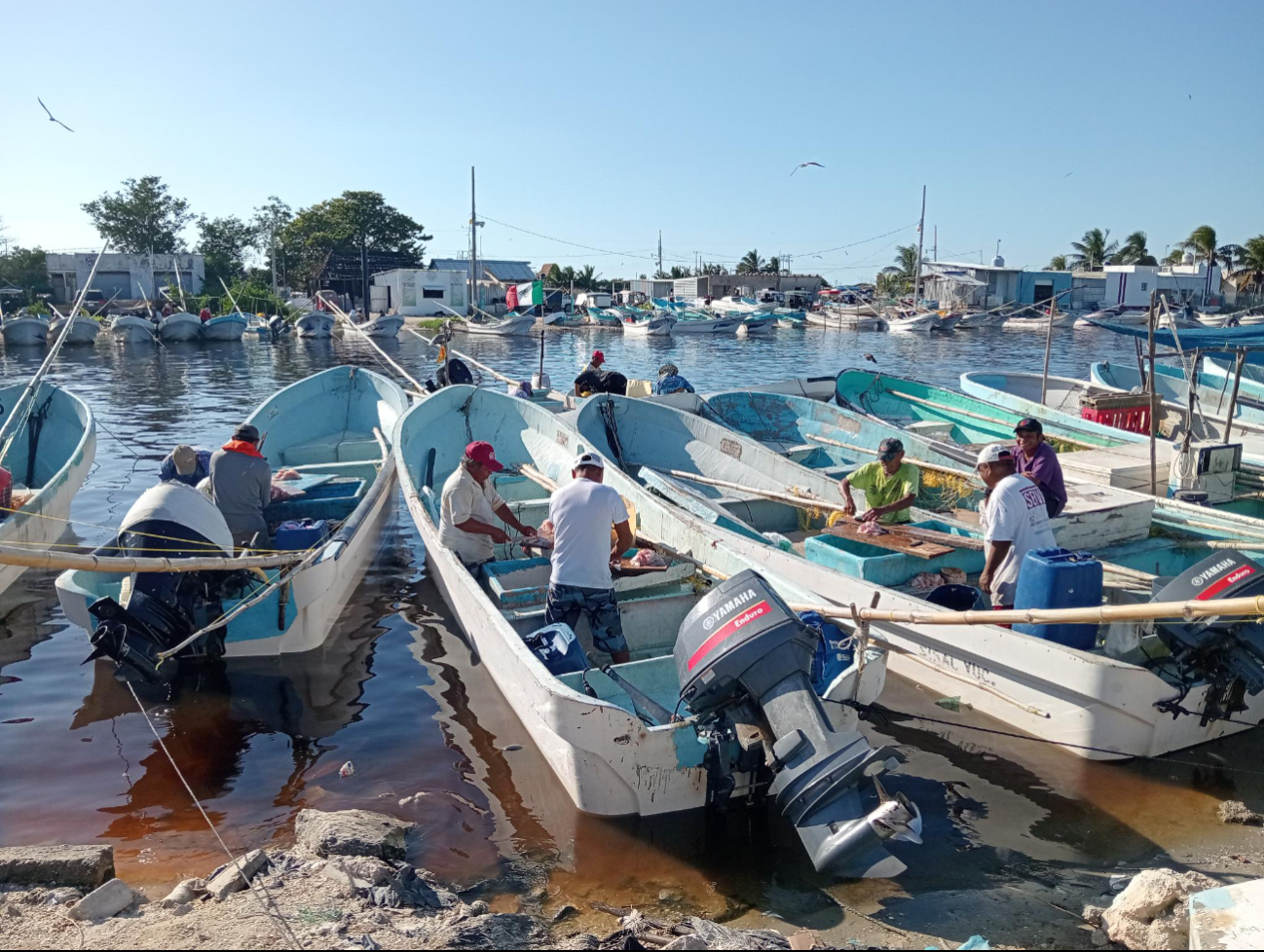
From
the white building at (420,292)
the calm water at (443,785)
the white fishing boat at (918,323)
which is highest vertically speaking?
the white building at (420,292)

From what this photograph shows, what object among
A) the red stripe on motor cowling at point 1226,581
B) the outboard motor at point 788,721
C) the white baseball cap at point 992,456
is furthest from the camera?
the white baseball cap at point 992,456

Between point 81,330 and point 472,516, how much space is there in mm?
42146

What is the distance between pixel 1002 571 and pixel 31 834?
634 centimetres

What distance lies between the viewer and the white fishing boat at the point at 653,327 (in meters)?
51.8

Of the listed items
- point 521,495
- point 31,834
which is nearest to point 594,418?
point 521,495

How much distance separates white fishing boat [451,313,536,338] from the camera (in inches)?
1983

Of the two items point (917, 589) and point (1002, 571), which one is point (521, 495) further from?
point (1002, 571)

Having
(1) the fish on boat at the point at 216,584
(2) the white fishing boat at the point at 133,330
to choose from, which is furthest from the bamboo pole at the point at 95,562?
(2) the white fishing boat at the point at 133,330

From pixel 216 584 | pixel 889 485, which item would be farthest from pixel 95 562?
pixel 889 485

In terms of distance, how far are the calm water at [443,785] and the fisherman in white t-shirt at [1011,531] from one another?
40.7 inches

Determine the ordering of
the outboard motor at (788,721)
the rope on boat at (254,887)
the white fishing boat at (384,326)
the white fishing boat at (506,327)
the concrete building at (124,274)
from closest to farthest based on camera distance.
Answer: the rope on boat at (254,887) → the outboard motor at (788,721) → the white fishing boat at (384,326) → the white fishing boat at (506,327) → the concrete building at (124,274)

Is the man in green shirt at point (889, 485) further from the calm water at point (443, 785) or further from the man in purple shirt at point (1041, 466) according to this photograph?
the calm water at point (443, 785)

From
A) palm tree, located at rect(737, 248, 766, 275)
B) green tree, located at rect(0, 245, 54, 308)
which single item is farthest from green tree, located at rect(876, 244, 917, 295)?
green tree, located at rect(0, 245, 54, 308)

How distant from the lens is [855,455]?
12445 millimetres
